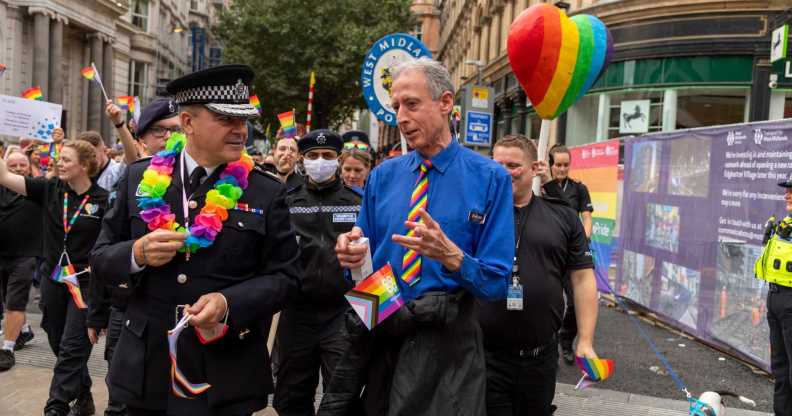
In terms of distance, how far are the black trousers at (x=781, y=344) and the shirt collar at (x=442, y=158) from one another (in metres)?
3.83

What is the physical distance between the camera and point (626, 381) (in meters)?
6.70

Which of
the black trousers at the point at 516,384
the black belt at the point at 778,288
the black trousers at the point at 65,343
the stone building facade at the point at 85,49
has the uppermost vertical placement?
the stone building facade at the point at 85,49

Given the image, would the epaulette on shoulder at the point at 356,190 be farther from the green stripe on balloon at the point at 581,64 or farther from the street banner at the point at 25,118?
the street banner at the point at 25,118

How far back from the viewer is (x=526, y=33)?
471 centimetres

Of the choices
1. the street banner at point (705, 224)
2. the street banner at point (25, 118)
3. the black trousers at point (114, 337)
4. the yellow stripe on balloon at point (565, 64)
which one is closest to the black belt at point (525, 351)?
the yellow stripe on balloon at point (565, 64)

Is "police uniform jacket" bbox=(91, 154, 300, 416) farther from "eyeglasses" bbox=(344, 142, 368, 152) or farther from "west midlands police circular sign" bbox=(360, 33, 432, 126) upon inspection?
"west midlands police circular sign" bbox=(360, 33, 432, 126)

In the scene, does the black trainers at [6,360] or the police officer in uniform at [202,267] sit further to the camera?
the black trainers at [6,360]

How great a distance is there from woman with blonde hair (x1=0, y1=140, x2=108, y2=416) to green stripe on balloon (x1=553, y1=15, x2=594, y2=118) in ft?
11.8

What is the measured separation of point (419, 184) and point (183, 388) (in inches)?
47.0

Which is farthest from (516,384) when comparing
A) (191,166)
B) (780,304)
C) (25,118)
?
(25,118)

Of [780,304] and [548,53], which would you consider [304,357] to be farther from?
[780,304]

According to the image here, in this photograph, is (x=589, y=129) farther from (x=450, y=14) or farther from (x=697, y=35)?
(x=450, y=14)

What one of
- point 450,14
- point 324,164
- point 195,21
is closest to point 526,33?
point 324,164

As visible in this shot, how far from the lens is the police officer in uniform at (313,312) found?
4.36 metres
